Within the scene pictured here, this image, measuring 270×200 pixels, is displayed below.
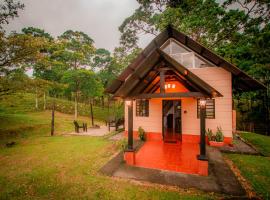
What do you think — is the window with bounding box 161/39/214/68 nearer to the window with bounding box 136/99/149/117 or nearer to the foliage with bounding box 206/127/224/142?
the window with bounding box 136/99/149/117

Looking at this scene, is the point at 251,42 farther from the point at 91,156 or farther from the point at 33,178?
the point at 33,178

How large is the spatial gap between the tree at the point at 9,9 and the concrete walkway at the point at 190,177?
41.9ft

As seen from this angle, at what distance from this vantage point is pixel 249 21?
13.0 m

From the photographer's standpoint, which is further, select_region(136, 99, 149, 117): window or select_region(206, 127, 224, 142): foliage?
select_region(136, 99, 149, 117): window

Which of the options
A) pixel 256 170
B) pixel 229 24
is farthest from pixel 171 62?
pixel 229 24

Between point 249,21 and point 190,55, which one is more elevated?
point 249,21

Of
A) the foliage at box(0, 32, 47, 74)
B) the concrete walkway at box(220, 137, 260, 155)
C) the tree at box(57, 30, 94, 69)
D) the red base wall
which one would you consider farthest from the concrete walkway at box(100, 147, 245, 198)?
the tree at box(57, 30, 94, 69)

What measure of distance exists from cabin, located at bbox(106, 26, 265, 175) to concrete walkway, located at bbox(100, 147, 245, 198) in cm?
42

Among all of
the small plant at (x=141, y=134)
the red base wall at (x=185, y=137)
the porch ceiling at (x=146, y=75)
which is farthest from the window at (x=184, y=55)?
the small plant at (x=141, y=134)

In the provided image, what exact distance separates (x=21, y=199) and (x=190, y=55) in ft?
34.3

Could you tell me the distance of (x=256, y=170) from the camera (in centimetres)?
571

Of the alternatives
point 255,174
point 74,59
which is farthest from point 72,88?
point 255,174

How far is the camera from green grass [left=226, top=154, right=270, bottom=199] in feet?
14.9

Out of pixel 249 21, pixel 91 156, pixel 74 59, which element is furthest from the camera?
pixel 74 59
